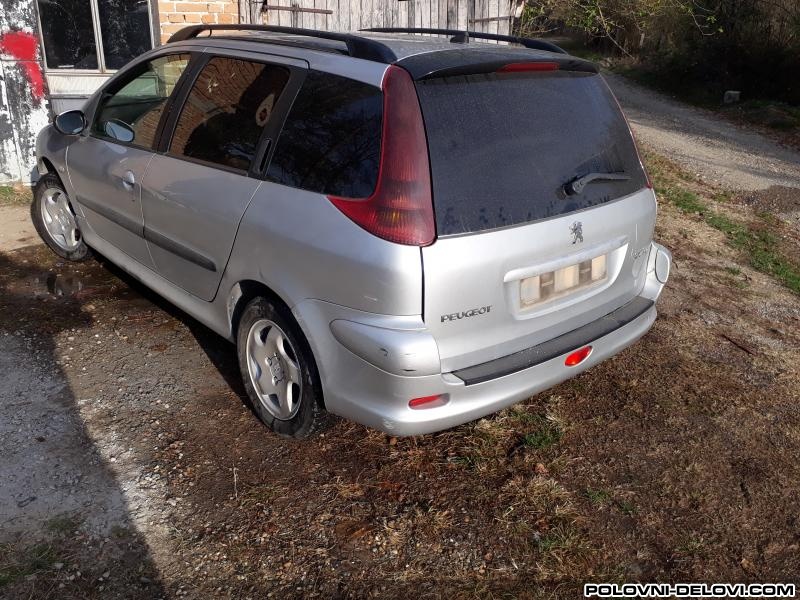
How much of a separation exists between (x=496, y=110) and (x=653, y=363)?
82.8 inches

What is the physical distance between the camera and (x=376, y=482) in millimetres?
3197

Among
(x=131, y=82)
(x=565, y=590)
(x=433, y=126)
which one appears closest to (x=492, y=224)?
(x=433, y=126)

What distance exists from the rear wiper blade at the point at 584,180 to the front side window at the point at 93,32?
19.2ft

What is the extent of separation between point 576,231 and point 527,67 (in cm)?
73

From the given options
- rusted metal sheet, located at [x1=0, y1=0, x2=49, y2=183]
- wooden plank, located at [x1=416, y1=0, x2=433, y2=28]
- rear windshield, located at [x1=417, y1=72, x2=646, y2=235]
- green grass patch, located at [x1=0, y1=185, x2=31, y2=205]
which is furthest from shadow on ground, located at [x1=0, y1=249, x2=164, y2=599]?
wooden plank, located at [x1=416, y1=0, x2=433, y2=28]

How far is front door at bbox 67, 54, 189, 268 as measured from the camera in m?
4.00

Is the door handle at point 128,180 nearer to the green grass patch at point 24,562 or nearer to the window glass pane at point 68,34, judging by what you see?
the green grass patch at point 24,562

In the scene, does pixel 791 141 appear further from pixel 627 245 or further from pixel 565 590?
pixel 565 590

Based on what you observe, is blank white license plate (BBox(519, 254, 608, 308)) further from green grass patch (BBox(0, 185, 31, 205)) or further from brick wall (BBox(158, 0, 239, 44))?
green grass patch (BBox(0, 185, 31, 205))

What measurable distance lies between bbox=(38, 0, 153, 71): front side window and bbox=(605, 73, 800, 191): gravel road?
7.23 meters

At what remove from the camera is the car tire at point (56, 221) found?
530 centimetres

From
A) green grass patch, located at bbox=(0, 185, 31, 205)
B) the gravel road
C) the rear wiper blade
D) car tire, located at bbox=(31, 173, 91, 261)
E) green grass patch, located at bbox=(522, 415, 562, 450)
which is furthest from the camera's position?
the gravel road

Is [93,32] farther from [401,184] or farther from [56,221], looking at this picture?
[401,184]

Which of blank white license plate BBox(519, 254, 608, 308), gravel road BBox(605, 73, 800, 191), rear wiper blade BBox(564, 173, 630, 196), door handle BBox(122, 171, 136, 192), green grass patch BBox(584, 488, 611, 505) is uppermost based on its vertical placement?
rear wiper blade BBox(564, 173, 630, 196)
